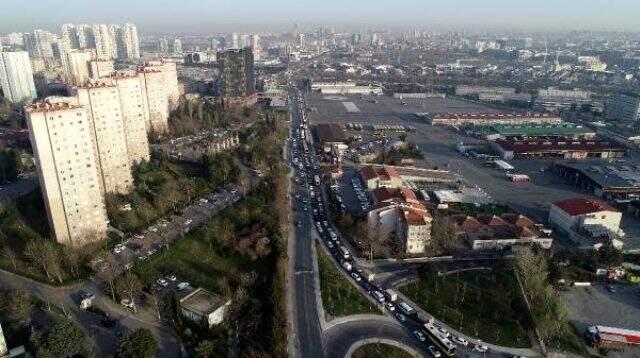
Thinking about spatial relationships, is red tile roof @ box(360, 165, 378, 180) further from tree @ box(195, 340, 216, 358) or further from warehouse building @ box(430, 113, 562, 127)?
warehouse building @ box(430, 113, 562, 127)

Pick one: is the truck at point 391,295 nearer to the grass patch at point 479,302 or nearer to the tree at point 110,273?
the grass patch at point 479,302

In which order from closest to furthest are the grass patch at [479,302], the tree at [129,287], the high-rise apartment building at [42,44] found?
1. the grass patch at [479,302]
2. the tree at [129,287]
3. the high-rise apartment building at [42,44]

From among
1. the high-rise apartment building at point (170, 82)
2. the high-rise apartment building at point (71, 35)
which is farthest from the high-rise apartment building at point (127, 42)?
the high-rise apartment building at point (170, 82)

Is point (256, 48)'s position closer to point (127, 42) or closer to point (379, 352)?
point (127, 42)

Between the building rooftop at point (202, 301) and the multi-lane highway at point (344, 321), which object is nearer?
the multi-lane highway at point (344, 321)

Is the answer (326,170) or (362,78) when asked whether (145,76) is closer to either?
(326,170)

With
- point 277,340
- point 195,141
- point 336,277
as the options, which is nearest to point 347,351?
point 277,340
